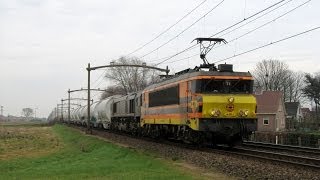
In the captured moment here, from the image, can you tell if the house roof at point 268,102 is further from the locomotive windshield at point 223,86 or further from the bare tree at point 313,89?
the locomotive windshield at point 223,86

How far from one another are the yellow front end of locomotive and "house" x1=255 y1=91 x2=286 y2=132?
5511 centimetres

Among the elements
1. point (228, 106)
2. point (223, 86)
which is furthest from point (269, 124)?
point (228, 106)

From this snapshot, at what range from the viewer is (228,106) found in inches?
852

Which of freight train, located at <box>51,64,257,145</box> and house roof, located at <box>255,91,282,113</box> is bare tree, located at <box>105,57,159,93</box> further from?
freight train, located at <box>51,64,257,145</box>

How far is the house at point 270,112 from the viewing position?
7750 centimetres

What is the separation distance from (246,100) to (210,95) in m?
1.58

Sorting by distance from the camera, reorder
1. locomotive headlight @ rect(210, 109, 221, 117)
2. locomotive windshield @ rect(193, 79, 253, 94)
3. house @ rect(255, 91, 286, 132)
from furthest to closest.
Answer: house @ rect(255, 91, 286, 132) → locomotive windshield @ rect(193, 79, 253, 94) → locomotive headlight @ rect(210, 109, 221, 117)

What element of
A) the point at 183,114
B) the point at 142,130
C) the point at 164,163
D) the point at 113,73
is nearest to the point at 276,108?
the point at 113,73

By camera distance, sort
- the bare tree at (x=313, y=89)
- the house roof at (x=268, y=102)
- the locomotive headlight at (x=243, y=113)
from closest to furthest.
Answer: the locomotive headlight at (x=243, y=113), the house roof at (x=268, y=102), the bare tree at (x=313, y=89)

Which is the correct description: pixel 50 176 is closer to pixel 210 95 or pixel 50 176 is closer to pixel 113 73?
pixel 210 95

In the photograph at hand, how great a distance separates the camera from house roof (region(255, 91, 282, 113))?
78.9 m

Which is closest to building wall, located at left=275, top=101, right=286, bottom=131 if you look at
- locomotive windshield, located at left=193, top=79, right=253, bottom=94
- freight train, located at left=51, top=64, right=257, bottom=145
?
freight train, located at left=51, top=64, right=257, bottom=145

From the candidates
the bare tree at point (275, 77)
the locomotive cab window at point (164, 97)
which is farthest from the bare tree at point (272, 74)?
the locomotive cab window at point (164, 97)

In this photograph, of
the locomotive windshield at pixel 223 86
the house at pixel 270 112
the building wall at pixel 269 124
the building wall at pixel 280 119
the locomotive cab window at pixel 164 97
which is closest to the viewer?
the locomotive windshield at pixel 223 86
